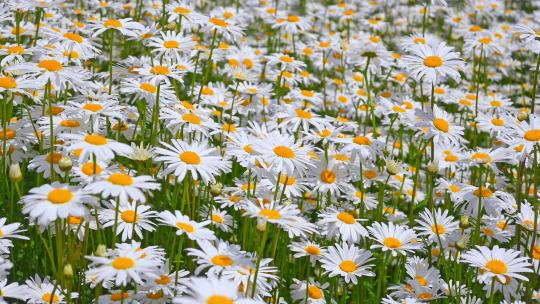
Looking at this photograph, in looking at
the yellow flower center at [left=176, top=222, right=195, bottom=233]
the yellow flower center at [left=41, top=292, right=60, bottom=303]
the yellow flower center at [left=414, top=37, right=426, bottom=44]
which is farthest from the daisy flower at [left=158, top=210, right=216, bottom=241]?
the yellow flower center at [left=414, top=37, right=426, bottom=44]

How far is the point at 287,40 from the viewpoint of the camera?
8844 millimetres

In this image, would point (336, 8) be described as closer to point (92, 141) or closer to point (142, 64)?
point (142, 64)

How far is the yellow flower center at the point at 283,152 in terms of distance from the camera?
12.2 feet

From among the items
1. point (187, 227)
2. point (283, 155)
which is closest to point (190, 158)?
point (187, 227)

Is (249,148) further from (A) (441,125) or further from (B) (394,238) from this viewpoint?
(A) (441,125)

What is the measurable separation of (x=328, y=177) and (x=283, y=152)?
953 millimetres

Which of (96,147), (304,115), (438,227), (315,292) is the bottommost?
(315,292)

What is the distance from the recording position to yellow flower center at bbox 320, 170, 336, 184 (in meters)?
4.59

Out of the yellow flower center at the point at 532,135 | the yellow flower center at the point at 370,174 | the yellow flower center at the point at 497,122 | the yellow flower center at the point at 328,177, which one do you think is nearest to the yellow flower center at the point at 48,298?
the yellow flower center at the point at 328,177

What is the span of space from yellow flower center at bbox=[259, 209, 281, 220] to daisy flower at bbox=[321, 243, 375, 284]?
2.50 ft

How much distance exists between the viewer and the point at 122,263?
2.88 m

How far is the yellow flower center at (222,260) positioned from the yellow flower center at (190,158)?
656 millimetres

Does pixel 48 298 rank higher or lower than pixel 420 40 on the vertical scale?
lower

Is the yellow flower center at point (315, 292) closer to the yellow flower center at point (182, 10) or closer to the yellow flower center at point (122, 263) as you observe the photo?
the yellow flower center at point (122, 263)
